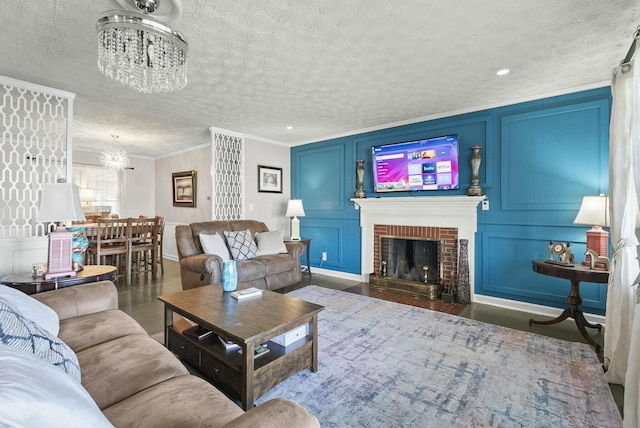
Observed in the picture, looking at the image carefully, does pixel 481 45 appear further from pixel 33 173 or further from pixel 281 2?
pixel 33 173

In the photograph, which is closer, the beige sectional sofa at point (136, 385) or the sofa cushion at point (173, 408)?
the beige sectional sofa at point (136, 385)

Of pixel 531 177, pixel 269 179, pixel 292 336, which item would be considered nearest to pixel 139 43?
pixel 292 336

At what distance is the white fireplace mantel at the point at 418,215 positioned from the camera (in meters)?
3.58

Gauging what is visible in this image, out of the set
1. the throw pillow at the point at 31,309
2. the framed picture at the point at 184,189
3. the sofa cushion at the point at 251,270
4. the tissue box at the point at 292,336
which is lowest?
the tissue box at the point at 292,336

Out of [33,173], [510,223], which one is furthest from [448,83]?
[33,173]

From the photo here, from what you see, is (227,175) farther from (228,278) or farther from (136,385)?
(136,385)

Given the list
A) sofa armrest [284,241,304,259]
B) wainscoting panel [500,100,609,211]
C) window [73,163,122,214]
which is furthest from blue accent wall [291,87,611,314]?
window [73,163,122,214]

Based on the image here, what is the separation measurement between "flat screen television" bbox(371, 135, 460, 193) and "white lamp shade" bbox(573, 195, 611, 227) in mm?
1251

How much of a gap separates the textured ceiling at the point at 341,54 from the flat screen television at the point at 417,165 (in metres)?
0.42

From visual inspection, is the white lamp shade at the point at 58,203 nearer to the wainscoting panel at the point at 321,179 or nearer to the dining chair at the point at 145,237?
the dining chair at the point at 145,237

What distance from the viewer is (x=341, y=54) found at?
2330 mm

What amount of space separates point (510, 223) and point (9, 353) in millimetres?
3919

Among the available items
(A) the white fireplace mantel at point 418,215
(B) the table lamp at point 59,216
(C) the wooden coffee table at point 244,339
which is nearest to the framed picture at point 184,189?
(A) the white fireplace mantel at point 418,215

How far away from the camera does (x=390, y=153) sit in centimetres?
410
